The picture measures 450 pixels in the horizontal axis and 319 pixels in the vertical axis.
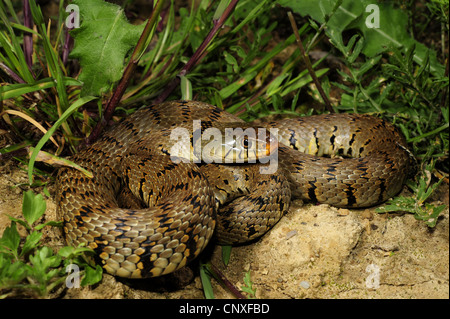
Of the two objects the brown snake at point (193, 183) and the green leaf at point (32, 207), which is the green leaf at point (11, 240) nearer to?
the green leaf at point (32, 207)

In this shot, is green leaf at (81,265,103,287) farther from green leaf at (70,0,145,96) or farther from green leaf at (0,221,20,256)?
green leaf at (70,0,145,96)

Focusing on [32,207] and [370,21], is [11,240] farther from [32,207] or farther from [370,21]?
[370,21]

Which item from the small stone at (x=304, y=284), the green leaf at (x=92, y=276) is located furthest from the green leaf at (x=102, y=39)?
the small stone at (x=304, y=284)

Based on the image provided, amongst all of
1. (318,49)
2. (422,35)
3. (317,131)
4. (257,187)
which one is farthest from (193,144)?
(422,35)

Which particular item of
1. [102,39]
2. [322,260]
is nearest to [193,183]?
[322,260]

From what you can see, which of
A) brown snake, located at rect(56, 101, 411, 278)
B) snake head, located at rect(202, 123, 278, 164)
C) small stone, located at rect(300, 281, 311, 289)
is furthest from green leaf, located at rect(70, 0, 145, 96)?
small stone, located at rect(300, 281, 311, 289)

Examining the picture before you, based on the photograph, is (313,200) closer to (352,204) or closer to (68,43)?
(352,204)
